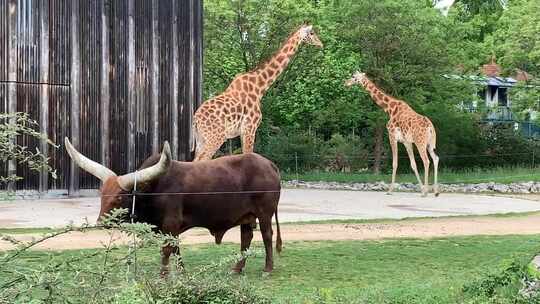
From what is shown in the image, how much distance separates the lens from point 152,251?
8961 millimetres

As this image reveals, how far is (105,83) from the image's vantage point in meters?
18.1

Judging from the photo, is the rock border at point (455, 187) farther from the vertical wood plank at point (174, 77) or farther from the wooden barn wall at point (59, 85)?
the wooden barn wall at point (59, 85)

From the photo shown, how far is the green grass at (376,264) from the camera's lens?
6.53m

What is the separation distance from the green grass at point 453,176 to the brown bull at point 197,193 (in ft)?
54.1

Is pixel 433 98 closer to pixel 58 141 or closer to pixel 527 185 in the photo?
pixel 527 185

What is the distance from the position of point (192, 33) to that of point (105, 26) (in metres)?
2.52

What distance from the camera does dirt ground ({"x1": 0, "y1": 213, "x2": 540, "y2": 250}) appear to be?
10273 millimetres

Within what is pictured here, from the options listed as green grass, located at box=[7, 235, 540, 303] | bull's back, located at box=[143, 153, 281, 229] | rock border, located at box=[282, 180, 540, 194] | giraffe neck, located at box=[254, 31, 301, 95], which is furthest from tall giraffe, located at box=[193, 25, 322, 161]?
rock border, located at box=[282, 180, 540, 194]

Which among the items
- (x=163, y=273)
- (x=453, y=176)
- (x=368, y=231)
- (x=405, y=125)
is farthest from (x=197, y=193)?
(x=453, y=176)

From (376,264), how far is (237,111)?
24.5ft

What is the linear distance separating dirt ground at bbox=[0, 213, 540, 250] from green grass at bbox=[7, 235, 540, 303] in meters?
0.60

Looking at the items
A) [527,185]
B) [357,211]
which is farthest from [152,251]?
[527,185]

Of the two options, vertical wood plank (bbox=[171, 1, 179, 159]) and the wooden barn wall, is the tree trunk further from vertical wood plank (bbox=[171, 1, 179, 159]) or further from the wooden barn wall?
the wooden barn wall

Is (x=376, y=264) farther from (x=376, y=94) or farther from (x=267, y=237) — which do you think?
(x=376, y=94)
